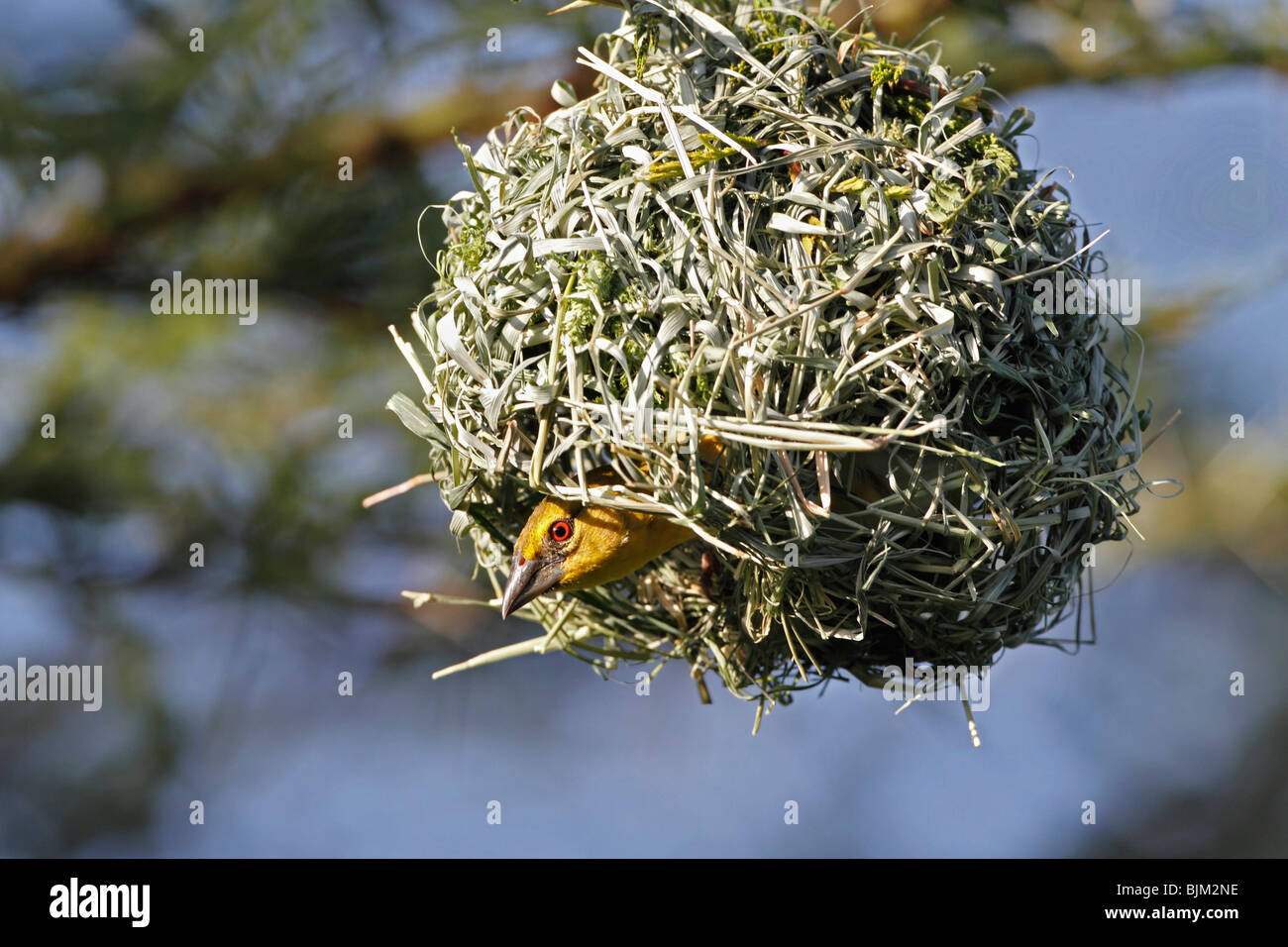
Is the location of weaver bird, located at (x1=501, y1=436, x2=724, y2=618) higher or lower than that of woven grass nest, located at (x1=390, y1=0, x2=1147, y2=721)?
lower

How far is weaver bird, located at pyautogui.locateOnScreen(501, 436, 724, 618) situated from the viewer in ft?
4.76

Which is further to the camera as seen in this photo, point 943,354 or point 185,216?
point 185,216

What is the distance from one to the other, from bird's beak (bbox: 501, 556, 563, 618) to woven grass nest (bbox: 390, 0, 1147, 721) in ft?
0.43

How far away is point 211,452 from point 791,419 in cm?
220

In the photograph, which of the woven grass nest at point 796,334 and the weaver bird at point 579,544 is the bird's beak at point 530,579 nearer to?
the weaver bird at point 579,544

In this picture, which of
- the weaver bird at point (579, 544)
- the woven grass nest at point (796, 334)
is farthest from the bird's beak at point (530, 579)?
the woven grass nest at point (796, 334)

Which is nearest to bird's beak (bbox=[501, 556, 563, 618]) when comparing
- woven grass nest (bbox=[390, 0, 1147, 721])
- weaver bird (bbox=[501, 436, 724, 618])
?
weaver bird (bbox=[501, 436, 724, 618])

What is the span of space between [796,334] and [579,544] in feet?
1.34

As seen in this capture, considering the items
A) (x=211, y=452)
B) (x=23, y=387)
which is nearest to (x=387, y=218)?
(x=211, y=452)

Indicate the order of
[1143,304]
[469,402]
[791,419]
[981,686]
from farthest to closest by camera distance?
[1143,304] → [981,686] → [469,402] → [791,419]

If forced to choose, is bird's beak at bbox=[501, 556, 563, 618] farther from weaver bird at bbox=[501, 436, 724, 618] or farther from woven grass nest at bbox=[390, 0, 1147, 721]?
woven grass nest at bbox=[390, 0, 1147, 721]

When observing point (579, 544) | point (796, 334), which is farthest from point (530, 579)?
point (796, 334)

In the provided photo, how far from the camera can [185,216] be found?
108 inches
